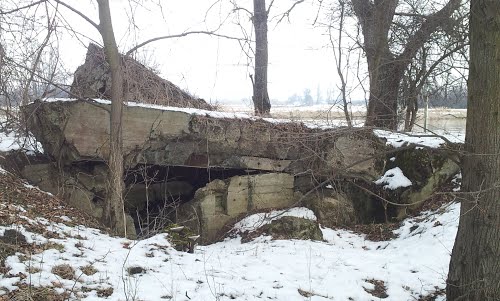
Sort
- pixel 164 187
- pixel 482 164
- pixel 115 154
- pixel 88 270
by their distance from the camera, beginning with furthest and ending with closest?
pixel 164 187 → pixel 115 154 → pixel 88 270 → pixel 482 164

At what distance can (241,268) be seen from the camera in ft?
16.8

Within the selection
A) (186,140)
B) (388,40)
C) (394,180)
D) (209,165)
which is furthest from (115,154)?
(388,40)

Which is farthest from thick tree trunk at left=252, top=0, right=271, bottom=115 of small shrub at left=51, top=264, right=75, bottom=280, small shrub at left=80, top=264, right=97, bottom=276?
small shrub at left=51, top=264, right=75, bottom=280

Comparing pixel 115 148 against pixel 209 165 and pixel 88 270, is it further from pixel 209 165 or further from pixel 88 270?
pixel 88 270

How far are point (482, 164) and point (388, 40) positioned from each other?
24.5 ft

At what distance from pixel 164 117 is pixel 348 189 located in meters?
3.81

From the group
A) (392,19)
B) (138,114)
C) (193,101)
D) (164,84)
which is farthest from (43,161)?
(392,19)

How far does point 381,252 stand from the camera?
6.58 meters

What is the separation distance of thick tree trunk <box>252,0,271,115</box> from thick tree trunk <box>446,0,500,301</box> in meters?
7.81

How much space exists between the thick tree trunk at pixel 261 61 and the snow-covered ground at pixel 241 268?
5.36 m

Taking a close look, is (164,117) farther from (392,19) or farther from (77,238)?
(392,19)

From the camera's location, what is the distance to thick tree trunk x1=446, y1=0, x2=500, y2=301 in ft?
11.7

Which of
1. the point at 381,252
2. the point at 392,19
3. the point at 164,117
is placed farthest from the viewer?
the point at 392,19

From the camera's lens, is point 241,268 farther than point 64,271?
Yes
